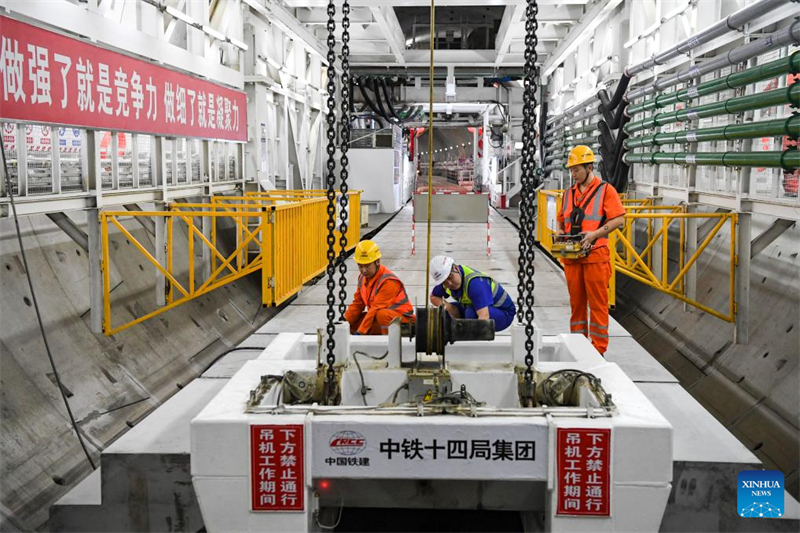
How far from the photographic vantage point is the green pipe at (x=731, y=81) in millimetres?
6312

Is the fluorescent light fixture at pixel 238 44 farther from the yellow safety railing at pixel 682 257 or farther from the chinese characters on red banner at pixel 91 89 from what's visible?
the yellow safety railing at pixel 682 257

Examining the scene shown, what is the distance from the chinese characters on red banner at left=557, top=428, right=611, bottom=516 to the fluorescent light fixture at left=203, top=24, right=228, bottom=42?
8803mm

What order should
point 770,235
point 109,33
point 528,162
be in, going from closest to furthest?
point 528,162, point 109,33, point 770,235

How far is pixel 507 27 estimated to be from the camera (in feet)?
53.4

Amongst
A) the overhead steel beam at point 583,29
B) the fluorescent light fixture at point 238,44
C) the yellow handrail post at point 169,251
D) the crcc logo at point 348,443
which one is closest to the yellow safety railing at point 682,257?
the overhead steel beam at point 583,29

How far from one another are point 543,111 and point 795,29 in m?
16.1

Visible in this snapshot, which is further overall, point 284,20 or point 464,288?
point 284,20

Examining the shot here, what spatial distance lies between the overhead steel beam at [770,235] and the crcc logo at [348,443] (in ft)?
19.0

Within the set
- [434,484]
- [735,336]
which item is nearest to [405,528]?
[434,484]

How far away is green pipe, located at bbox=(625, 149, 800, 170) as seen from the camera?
644cm

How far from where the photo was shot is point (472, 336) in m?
4.05

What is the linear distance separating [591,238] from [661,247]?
14.9 ft

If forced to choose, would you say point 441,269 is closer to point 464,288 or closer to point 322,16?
point 464,288

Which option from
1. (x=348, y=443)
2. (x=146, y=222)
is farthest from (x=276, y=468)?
(x=146, y=222)
